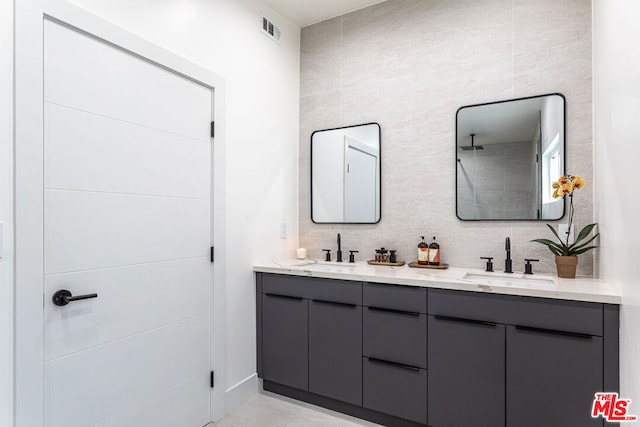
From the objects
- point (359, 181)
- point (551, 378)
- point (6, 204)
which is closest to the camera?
point (6, 204)

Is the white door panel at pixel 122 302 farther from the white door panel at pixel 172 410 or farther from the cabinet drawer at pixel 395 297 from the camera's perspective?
the cabinet drawer at pixel 395 297

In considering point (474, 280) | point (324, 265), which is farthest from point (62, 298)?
point (474, 280)

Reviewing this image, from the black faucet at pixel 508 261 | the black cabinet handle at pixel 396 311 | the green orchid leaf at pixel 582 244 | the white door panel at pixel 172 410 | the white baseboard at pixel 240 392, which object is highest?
the green orchid leaf at pixel 582 244

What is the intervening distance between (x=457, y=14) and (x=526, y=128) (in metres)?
0.99

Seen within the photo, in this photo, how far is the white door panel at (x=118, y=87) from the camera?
1.56 metres

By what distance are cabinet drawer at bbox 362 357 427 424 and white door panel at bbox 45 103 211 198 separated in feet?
5.08

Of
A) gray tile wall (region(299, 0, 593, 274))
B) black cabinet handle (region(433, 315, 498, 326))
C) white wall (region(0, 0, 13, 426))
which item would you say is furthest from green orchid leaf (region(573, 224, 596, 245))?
white wall (region(0, 0, 13, 426))

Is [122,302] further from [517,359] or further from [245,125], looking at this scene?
[517,359]

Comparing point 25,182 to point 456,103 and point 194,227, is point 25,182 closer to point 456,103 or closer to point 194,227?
point 194,227

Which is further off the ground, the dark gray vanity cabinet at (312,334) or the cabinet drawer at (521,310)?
the cabinet drawer at (521,310)

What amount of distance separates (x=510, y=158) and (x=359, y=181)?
1.12m

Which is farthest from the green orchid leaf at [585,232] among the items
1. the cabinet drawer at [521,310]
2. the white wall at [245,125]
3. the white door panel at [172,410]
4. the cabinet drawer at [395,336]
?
the white door panel at [172,410]

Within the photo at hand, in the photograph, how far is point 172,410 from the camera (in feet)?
6.87

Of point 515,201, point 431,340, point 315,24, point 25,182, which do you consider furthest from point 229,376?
point 315,24
